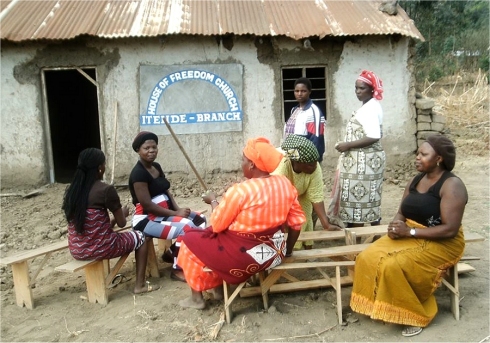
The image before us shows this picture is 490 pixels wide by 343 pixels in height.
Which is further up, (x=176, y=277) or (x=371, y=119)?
(x=371, y=119)

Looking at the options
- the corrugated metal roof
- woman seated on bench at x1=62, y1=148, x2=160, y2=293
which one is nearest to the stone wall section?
the corrugated metal roof

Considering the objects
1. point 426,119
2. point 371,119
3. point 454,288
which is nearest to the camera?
point 454,288

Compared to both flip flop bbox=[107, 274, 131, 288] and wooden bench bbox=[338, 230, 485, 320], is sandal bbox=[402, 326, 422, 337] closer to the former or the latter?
wooden bench bbox=[338, 230, 485, 320]

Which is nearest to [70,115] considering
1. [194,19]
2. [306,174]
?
[194,19]

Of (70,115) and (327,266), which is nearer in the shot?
(327,266)

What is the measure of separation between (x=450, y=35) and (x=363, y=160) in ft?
64.1

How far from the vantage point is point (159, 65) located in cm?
775

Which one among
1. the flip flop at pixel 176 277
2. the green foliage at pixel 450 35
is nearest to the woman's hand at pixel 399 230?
the flip flop at pixel 176 277

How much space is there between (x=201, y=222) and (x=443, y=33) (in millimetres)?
20162

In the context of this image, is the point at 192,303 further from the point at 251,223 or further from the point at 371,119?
the point at 371,119

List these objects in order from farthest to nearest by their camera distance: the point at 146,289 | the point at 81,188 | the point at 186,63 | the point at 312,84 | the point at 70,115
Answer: the point at 70,115, the point at 312,84, the point at 186,63, the point at 146,289, the point at 81,188

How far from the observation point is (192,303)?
3611 millimetres

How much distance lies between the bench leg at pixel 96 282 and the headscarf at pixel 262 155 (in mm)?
1656

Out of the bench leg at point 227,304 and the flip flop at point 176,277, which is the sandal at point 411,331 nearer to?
the bench leg at point 227,304
